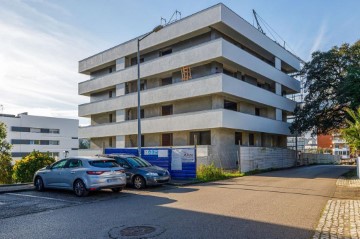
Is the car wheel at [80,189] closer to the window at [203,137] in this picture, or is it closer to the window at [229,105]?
the window at [203,137]

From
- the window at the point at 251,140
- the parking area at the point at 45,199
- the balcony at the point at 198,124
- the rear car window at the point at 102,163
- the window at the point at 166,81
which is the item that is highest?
the window at the point at 166,81

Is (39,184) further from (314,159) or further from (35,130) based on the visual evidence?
(35,130)

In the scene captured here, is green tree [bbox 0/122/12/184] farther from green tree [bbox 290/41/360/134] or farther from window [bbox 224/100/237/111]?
green tree [bbox 290/41/360/134]

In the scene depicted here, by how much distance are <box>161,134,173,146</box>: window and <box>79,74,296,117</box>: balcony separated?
12.0 feet

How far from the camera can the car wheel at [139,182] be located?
49.1 feet

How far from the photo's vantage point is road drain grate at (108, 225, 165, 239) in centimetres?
676

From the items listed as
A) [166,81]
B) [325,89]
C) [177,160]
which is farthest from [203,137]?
[325,89]

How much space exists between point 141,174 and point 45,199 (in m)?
4.40

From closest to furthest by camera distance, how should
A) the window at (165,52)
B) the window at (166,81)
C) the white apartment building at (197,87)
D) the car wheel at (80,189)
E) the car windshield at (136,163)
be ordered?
the car wheel at (80,189) < the car windshield at (136,163) < the white apartment building at (197,87) < the window at (165,52) < the window at (166,81)

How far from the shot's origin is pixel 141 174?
1501cm

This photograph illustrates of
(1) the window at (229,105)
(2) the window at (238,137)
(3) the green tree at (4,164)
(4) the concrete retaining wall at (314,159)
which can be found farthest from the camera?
(4) the concrete retaining wall at (314,159)

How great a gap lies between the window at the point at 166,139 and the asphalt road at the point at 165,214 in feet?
63.9

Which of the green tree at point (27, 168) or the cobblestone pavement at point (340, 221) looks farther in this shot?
the green tree at point (27, 168)

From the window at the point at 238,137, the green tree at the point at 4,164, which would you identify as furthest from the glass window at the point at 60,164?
the window at the point at 238,137
